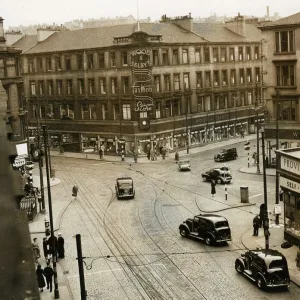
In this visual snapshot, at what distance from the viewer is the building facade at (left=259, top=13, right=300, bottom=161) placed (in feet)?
165

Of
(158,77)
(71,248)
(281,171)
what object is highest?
(158,77)

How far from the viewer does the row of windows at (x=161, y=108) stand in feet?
218

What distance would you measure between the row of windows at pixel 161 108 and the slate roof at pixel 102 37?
7.69 m

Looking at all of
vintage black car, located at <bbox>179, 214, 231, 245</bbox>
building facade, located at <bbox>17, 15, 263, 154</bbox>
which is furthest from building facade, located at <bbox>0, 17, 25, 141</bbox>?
→ vintage black car, located at <bbox>179, 214, 231, 245</bbox>

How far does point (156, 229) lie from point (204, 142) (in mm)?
43079

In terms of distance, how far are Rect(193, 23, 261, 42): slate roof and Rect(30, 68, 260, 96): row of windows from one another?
4.66 meters

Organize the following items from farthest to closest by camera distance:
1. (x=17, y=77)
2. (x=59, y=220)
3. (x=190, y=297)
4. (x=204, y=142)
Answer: (x=204, y=142) < (x=17, y=77) < (x=59, y=220) < (x=190, y=297)

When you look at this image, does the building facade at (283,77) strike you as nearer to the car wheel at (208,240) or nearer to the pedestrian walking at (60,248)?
the car wheel at (208,240)

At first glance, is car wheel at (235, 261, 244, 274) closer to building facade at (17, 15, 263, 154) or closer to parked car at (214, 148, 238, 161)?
parked car at (214, 148, 238, 161)

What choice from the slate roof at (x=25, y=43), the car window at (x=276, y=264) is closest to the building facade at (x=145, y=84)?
the slate roof at (x=25, y=43)

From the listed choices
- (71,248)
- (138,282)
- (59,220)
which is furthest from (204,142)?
(138,282)

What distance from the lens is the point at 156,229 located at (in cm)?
3216

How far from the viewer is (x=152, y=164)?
2320 inches

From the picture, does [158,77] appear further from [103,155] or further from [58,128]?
[58,128]
